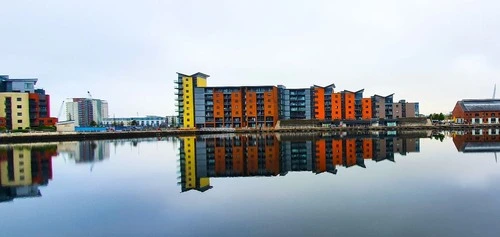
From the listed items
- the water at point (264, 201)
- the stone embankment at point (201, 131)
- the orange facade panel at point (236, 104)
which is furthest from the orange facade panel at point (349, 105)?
the water at point (264, 201)

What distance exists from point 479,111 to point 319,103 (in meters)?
49.9

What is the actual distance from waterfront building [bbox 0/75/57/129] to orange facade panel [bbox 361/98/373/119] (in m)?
89.6

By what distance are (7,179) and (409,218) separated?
24.5m

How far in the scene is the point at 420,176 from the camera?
19.6 metres

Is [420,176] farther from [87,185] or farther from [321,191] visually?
[87,185]

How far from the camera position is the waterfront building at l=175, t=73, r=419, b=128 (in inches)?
4006

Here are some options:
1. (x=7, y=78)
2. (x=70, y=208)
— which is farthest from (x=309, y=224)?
(x=7, y=78)

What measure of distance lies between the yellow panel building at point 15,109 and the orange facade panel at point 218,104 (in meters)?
47.4

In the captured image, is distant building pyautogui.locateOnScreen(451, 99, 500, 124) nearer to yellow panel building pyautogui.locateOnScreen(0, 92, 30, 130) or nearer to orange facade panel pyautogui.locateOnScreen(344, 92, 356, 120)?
orange facade panel pyautogui.locateOnScreen(344, 92, 356, 120)

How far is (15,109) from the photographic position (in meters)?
82.6

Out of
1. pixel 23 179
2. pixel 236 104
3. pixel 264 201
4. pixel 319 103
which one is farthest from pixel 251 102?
pixel 264 201

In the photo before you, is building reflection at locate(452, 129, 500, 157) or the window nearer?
building reflection at locate(452, 129, 500, 157)

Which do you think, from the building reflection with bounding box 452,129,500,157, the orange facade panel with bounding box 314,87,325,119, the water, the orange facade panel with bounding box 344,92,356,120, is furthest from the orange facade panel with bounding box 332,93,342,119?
the water

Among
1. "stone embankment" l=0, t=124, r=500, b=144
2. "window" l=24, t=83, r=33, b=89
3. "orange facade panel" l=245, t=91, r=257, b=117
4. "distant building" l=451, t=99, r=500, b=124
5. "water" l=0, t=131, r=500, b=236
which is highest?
"window" l=24, t=83, r=33, b=89
